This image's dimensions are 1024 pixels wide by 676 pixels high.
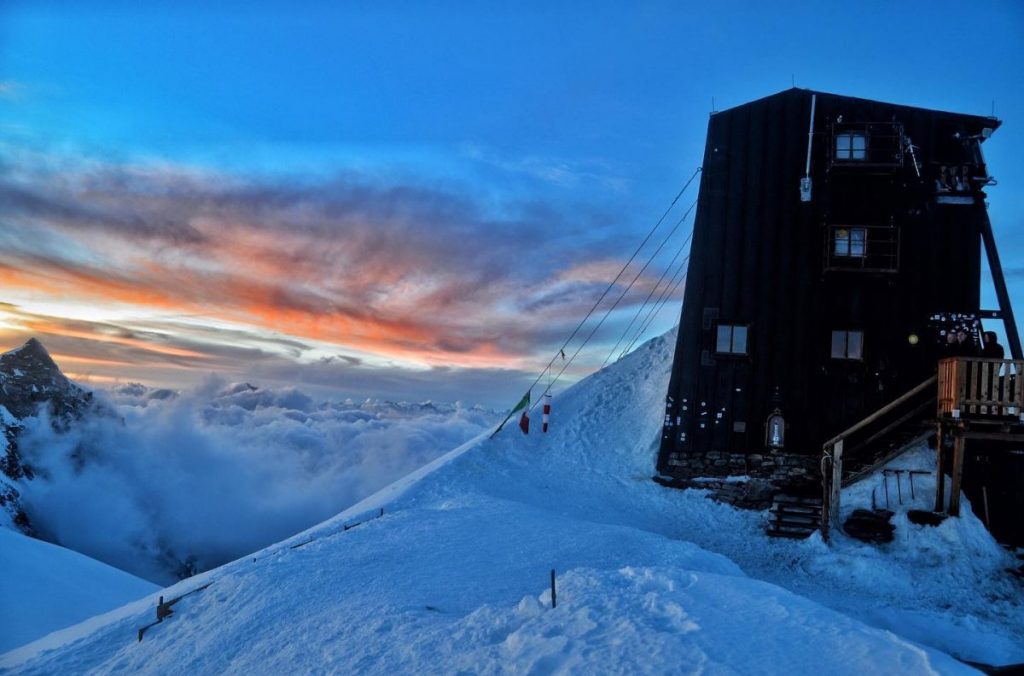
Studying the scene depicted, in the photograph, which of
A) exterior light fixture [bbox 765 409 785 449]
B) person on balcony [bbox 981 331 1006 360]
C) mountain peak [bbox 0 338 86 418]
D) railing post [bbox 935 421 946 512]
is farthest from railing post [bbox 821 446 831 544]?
mountain peak [bbox 0 338 86 418]

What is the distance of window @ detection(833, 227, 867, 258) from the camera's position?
2052cm

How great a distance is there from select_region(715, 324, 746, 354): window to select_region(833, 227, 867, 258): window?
4.28 m

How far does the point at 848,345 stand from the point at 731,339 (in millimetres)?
3835

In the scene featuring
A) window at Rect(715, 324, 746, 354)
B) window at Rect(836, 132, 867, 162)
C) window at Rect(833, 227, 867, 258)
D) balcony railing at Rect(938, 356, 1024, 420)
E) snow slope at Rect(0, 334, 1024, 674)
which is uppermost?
window at Rect(836, 132, 867, 162)

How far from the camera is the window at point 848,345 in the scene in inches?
791

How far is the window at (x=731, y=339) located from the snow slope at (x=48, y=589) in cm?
2372

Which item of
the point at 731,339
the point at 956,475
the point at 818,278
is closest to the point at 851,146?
the point at 818,278

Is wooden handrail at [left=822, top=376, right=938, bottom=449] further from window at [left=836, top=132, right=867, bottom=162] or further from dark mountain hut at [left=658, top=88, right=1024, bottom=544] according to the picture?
window at [left=836, top=132, right=867, bottom=162]

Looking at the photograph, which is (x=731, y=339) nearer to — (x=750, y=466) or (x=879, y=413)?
(x=750, y=466)

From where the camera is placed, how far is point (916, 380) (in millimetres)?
19625

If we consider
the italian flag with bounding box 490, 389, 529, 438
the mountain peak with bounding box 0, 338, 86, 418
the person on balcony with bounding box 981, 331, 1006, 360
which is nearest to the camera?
the person on balcony with bounding box 981, 331, 1006, 360

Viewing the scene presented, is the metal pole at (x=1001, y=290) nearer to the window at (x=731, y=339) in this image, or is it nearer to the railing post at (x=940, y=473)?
the railing post at (x=940, y=473)

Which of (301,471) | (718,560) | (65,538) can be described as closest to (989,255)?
(718,560)

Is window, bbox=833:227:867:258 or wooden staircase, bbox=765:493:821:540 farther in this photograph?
window, bbox=833:227:867:258
